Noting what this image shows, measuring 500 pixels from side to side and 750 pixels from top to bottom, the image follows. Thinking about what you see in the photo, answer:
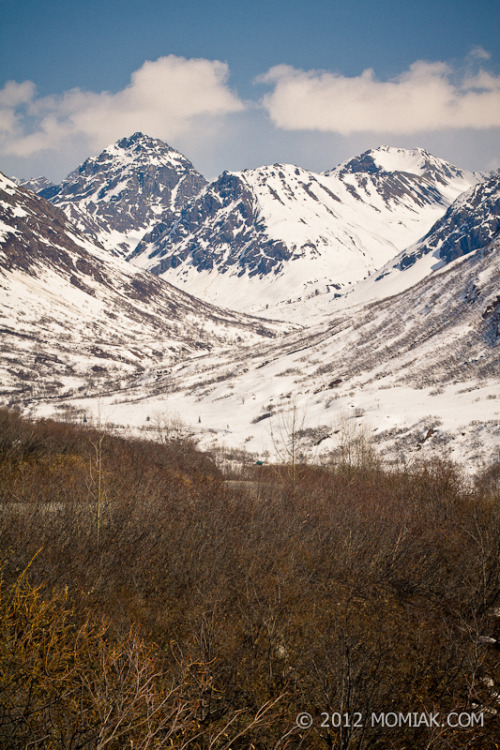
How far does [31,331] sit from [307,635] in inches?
6689

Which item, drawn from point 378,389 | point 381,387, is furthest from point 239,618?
point 381,387

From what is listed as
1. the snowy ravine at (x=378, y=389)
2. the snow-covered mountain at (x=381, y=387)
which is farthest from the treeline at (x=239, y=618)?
the snowy ravine at (x=378, y=389)

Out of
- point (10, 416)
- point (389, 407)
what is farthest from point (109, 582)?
point (389, 407)

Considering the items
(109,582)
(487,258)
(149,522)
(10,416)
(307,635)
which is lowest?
(307,635)

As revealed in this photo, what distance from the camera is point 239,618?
8.36m

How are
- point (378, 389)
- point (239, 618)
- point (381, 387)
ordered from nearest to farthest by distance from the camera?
point (239, 618)
point (378, 389)
point (381, 387)

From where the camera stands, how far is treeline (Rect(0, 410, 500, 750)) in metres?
4.62

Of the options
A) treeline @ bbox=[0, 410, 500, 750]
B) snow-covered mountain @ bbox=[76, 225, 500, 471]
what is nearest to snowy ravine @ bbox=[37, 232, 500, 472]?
snow-covered mountain @ bbox=[76, 225, 500, 471]

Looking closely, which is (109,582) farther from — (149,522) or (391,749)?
(391,749)

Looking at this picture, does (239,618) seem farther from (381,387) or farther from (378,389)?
(381,387)

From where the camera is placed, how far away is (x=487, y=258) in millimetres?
78812

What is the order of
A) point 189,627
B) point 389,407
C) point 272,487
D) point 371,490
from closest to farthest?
point 189,627 < point 272,487 < point 371,490 < point 389,407

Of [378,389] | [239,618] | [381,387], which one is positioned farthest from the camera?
[381,387]

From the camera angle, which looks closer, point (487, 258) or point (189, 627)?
point (189, 627)
